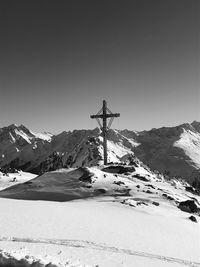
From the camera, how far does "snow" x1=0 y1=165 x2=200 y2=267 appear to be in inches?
813

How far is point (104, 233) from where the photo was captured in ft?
89.9

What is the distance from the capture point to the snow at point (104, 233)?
20.7 meters

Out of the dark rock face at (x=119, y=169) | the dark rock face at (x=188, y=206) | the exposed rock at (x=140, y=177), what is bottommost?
the dark rock face at (x=188, y=206)

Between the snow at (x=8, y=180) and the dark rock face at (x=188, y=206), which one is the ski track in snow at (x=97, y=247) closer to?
the dark rock face at (x=188, y=206)

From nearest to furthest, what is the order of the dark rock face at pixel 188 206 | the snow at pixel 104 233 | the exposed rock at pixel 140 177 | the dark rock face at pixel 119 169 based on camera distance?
1. the snow at pixel 104 233
2. the dark rock face at pixel 188 206
3. the exposed rock at pixel 140 177
4. the dark rock face at pixel 119 169


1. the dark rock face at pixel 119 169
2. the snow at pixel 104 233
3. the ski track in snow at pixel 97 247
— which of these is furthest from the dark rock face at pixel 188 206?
the ski track in snow at pixel 97 247

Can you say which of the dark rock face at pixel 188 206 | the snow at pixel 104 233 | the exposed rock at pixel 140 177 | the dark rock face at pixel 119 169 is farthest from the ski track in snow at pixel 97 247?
the dark rock face at pixel 119 169

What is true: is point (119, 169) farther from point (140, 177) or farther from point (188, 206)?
point (188, 206)

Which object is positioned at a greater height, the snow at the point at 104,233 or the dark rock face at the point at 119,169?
the dark rock face at the point at 119,169

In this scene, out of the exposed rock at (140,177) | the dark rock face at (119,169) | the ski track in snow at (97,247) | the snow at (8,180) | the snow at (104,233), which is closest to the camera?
the snow at (104,233)

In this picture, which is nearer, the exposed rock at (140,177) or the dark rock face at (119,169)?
the exposed rock at (140,177)

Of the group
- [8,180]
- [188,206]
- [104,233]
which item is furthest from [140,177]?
[8,180]

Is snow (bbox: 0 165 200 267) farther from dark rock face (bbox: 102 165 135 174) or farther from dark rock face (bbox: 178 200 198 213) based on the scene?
dark rock face (bbox: 102 165 135 174)

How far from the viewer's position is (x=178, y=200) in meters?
51.8
